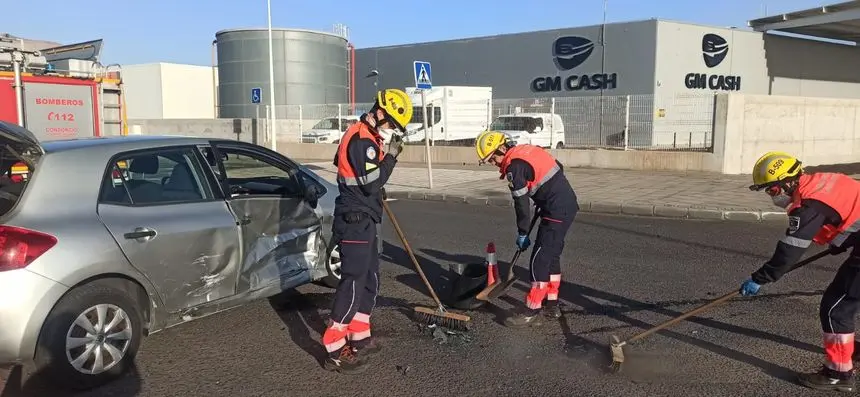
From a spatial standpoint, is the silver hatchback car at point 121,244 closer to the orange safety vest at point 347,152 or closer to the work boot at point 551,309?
the orange safety vest at point 347,152

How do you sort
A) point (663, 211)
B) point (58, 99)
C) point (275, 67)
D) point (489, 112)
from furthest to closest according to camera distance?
point (275, 67)
point (489, 112)
point (58, 99)
point (663, 211)

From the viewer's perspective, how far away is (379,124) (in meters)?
3.99

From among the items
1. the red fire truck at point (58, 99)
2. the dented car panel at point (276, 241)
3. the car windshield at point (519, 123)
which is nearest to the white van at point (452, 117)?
the car windshield at point (519, 123)

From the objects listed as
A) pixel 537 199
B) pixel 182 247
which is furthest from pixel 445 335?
pixel 182 247

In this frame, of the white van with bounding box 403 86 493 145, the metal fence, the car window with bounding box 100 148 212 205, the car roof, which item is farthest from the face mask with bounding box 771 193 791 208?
the white van with bounding box 403 86 493 145

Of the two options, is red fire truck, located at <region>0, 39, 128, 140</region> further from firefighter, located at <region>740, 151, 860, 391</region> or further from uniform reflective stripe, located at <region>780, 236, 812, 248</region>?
uniform reflective stripe, located at <region>780, 236, 812, 248</region>

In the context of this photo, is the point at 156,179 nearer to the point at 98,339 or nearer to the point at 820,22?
the point at 98,339

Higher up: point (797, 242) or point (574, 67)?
point (574, 67)

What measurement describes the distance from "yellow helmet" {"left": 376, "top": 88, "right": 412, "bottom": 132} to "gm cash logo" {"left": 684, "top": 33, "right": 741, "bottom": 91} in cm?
2563

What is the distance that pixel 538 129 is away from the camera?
18984 mm

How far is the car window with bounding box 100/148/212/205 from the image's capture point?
12.9ft

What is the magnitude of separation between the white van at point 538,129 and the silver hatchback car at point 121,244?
14407 millimetres

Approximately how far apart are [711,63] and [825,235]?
86.9 ft

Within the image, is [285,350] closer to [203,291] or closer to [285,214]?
[203,291]
